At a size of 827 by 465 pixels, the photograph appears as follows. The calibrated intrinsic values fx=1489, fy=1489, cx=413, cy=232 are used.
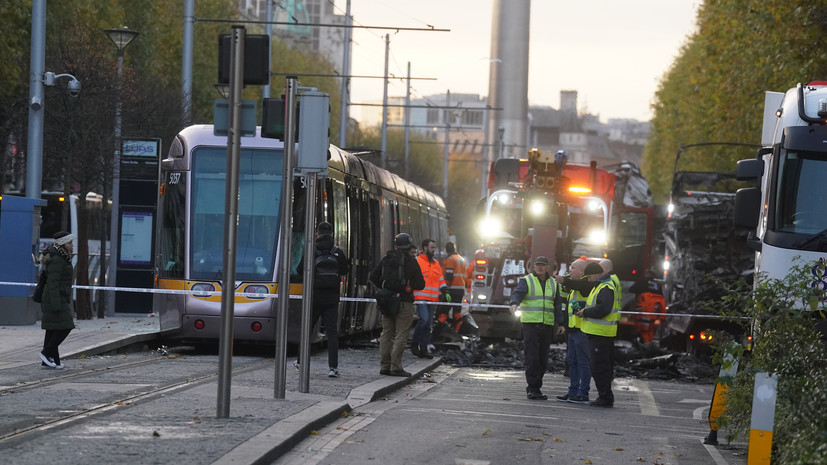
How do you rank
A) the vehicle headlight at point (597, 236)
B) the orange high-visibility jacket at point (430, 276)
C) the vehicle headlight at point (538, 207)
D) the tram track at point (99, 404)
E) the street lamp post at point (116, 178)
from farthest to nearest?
the vehicle headlight at point (597, 236), the street lamp post at point (116, 178), the vehicle headlight at point (538, 207), the orange high-visibility jacket at point (430, 276), the tram track at point (99, 404)

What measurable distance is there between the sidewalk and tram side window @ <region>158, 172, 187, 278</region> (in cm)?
140

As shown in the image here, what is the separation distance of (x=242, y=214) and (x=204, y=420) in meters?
8.93

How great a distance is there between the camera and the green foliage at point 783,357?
11047 millimetres

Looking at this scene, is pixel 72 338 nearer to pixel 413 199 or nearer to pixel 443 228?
pixel 413 199

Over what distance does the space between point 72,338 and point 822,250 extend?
410 inches

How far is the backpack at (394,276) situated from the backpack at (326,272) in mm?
584

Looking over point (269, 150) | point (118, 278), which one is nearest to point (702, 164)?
point (118, 278)

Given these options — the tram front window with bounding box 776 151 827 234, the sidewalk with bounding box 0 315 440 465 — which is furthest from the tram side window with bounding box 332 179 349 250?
the tram front window with bounding box 776 151 827 234

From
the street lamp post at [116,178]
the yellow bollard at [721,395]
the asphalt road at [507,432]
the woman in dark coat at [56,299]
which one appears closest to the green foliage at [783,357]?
the yellow bollard at [721,395]

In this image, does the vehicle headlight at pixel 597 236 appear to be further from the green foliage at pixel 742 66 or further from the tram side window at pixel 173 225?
the tram side window at pixel 173 225

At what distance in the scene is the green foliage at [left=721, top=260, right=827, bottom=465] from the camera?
11047mm

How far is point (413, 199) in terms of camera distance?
108 ft

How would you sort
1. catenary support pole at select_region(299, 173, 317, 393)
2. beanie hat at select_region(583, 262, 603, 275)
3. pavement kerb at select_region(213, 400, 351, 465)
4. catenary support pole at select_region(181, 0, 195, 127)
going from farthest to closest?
catenary support pole at select_region(181, 0, 195, 127), beanie hat at select_region(583, 262, 603, 275), catenary support pole at select_region(299, 173, 317, 393), pavement kerb at select_region(213, 400, 351, 465)

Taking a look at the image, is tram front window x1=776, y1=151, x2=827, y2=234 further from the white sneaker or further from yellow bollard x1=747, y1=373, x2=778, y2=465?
the white sneaker
